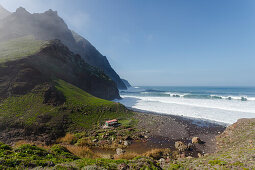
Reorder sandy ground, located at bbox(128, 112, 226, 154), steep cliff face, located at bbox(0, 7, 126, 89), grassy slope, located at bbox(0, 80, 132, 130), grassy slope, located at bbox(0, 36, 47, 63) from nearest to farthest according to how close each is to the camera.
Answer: sandy ground, located at bbox(128, 112, 226, 154) < grassy slope, located at bbox(0, 80, 132, 130) < grassy slope, located at bbox(0, 36, 47, 63) < steep cliff face, located at bbox(0, 7, 126, 89)

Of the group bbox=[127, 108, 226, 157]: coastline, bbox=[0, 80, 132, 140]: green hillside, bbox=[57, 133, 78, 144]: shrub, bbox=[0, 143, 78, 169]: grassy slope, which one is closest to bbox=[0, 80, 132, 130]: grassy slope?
bbox=[0, 80, 132, 140]: green hillside

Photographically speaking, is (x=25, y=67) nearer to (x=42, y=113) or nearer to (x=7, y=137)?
(x=42, y=113)

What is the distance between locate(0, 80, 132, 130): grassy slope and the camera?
→ 20.2 metres

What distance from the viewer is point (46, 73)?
38.8m

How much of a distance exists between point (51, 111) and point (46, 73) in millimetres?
22896

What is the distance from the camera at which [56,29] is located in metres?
115

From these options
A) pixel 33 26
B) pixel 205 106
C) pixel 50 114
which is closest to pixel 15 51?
pixel 50 114

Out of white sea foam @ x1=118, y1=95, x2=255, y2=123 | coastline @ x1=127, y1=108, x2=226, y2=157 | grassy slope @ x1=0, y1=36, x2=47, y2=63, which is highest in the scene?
grassy slope @ x1=0, y1=36, x2=47, y2=63

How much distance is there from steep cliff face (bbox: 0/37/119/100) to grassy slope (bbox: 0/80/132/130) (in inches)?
138

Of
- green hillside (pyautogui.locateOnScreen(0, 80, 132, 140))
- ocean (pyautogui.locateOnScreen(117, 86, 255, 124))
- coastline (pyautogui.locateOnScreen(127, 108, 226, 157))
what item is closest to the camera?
coastline (pyautogui.locateOnScreen(127, 108, 226, 157))

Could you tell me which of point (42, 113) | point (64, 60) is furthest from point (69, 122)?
point (64, 60)

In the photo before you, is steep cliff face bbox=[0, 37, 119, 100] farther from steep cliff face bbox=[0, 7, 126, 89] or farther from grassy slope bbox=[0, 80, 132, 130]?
steep cliff face bbox=[0, 7, 126, 89]

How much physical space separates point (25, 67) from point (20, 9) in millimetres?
127250

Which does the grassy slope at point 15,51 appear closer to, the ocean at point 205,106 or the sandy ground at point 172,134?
the sandy ground at point 172,134
